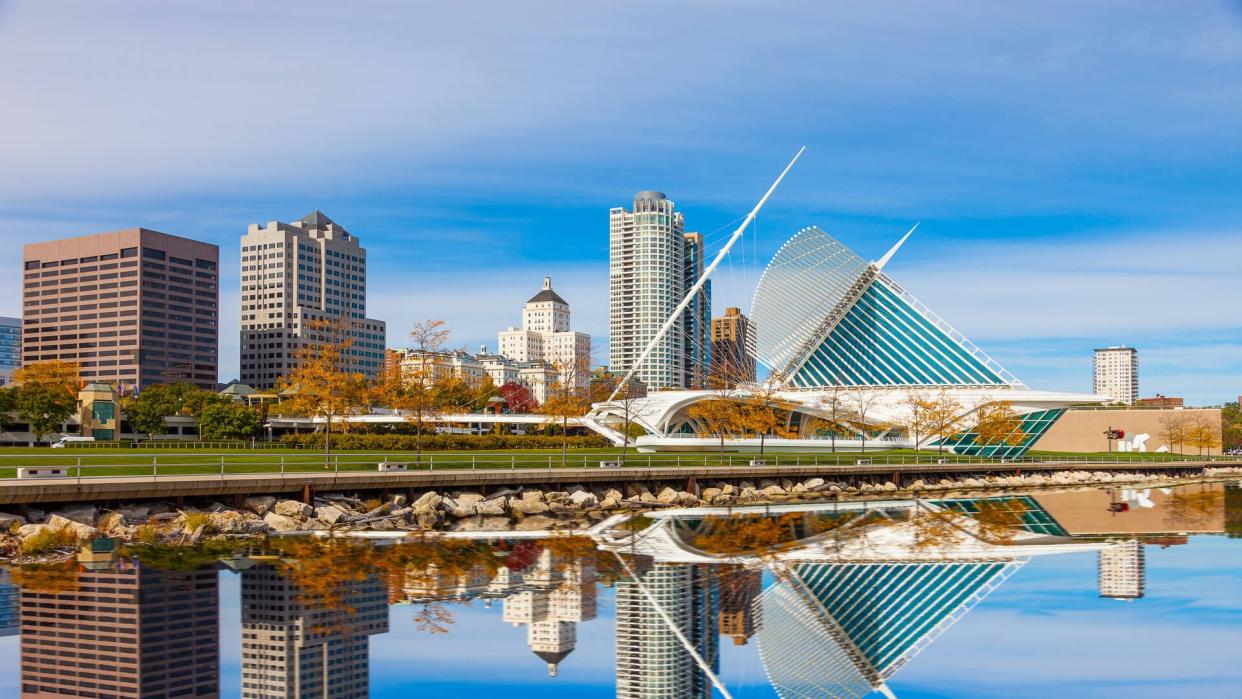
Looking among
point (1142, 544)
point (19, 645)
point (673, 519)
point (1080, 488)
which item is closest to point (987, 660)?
point (19, 645)

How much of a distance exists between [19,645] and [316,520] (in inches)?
546

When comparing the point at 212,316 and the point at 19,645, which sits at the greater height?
the point at 212,316

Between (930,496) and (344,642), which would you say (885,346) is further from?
(344,642)

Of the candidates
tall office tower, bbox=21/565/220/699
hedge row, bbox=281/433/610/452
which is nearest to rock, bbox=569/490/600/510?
tall office tower, bbox=21/565/220/699

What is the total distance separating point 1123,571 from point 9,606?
23108 millimetres

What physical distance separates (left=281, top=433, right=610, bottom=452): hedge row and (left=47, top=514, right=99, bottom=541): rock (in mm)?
30641

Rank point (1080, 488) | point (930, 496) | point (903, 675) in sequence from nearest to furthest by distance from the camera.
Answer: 1. point (903, 675)
2. point (930, 496)
3. point (1080, 488)

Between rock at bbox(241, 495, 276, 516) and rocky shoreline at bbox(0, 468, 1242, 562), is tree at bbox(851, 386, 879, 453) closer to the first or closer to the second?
rocky shoreline at bbox(0, 468, 1242, 562)

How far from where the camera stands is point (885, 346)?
87.7m

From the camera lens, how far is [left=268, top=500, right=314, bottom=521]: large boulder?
29766 millimetres

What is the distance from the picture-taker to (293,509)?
2988cm

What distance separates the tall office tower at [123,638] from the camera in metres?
14.4

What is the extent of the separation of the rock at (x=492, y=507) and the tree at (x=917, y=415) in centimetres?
3993

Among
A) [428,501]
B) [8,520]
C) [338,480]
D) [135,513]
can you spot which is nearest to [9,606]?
[8,520]
